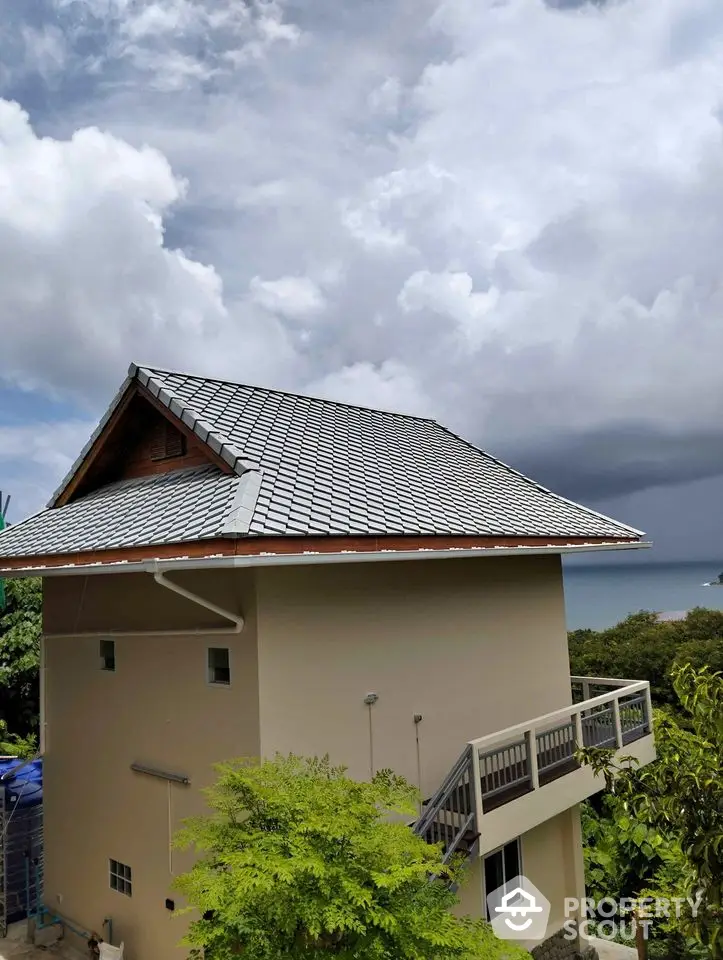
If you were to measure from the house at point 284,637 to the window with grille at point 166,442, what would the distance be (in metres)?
0.05

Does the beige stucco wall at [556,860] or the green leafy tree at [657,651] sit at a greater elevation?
the green leafy tree at [657,651]

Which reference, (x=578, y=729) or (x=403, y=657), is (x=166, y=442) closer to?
(x=403, y=657)

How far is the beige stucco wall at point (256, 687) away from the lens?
791cm

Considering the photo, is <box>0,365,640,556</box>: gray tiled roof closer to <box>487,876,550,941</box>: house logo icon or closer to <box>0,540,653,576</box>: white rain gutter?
<box>0,540,653,576</box>: white rain gutter

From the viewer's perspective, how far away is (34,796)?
14.0 meters

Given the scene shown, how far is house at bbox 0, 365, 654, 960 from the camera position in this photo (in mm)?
7805

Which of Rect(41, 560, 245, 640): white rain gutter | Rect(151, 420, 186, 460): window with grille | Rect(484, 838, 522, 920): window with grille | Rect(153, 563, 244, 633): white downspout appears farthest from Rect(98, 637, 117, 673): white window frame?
Rect(484, 838, 522, 920): window with grille

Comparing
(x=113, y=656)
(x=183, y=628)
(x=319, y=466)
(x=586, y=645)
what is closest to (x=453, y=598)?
(x=319, y=466)

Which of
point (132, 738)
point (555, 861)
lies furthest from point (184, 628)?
point (555, 861)

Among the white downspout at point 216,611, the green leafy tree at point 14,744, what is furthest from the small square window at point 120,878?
the green leafy tree at point 14,744

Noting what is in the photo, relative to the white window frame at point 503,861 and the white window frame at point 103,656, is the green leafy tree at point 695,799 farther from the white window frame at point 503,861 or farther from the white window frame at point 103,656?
the white window frame at point 103,656

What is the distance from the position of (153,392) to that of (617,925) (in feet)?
46.2

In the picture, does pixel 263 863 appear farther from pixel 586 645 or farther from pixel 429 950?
pixel 586 645

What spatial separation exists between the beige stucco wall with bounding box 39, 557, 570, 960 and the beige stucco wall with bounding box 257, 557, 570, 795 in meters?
0.02
